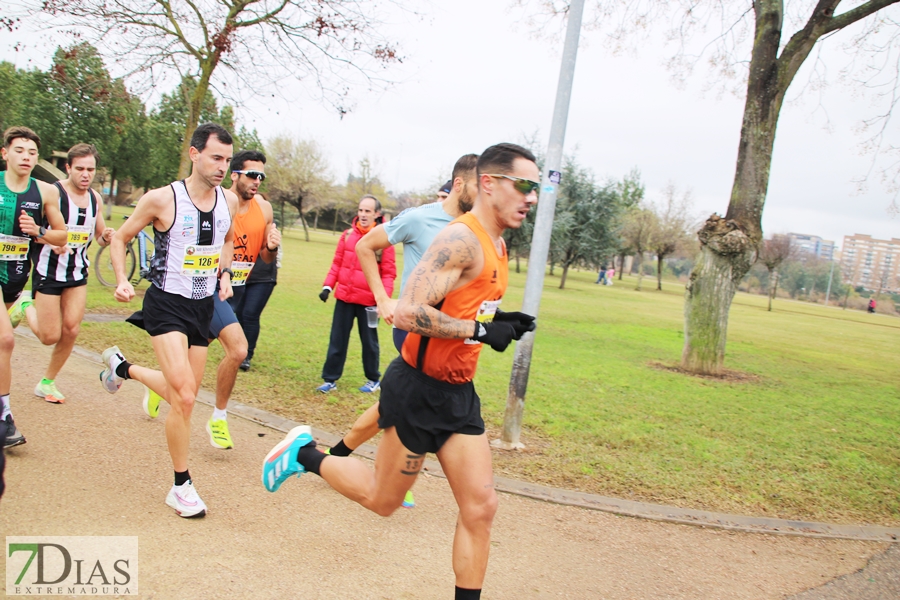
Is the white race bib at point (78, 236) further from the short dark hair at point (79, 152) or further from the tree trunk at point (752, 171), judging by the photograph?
the tree trunk at point (752, 171)

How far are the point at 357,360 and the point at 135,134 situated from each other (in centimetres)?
4020

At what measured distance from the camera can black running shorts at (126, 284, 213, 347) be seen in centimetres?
397

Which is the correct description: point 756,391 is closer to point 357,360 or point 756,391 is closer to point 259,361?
point 357,360

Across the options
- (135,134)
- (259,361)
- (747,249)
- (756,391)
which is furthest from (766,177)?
(135,134)

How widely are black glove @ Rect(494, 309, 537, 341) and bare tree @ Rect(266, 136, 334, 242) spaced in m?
50.2

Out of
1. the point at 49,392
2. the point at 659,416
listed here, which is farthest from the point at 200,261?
the point at 659,416

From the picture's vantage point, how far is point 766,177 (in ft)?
36.8

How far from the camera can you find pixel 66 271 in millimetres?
5219

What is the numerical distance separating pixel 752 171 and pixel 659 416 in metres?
5.62

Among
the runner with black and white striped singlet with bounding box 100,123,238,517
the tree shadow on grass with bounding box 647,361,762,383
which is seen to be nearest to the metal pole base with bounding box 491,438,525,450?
the runner with black and white striped singlet with bounding box 100,123,238,517

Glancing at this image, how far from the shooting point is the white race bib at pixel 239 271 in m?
6.56

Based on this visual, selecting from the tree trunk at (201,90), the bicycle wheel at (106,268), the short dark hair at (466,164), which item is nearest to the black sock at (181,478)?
the short dark hair at (466,164)

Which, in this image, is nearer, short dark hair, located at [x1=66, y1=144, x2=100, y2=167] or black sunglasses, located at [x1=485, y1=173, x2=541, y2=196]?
black sunglasses, located at [x1=485, y1=173, x2=541, y2=196]

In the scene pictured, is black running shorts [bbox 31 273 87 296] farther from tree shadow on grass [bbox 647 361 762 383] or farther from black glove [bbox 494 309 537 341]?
tree shadow on grass [bbox 647 361 762 383]
